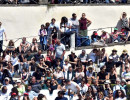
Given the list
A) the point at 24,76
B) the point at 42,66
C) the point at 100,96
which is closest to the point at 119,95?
the point at 100,96

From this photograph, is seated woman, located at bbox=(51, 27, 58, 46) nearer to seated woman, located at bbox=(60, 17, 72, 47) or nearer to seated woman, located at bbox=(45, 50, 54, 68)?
seated woman, located at bbox=(60, 17, 72, 47)

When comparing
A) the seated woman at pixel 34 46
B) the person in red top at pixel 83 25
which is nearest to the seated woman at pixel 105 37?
the person in red top at pixel 83 25

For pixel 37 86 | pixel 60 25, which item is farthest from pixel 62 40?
pixel 37 86

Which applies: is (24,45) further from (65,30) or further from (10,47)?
(65,30)

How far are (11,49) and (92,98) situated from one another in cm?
566

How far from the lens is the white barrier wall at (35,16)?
131 ft

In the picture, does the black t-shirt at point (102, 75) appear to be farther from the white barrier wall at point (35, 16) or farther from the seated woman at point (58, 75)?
the white barrier wall at point (35, 16)

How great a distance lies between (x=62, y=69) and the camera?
1407 inches

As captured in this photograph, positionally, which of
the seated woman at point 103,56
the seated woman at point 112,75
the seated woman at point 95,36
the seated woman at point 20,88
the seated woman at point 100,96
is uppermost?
the seated woman at point 95,36

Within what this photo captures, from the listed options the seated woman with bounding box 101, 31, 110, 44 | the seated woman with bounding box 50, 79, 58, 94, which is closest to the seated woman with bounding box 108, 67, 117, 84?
the seated woman with bounding box 50, 79, 58, 94

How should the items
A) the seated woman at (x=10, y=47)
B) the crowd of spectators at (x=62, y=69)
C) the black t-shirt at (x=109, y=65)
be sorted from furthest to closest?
the seated woman at (x=10, y=47) → the black t-shirt at (x=109, y=65) → the crowd of spectators at (x=62, y=69)

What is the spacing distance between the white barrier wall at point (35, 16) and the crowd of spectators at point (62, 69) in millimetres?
1076

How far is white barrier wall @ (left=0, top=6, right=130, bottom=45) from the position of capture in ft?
131

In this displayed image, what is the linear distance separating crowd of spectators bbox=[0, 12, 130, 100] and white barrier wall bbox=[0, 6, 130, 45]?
1.08 metres
